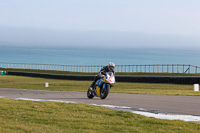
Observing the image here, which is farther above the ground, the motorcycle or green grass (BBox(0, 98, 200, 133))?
the motorcycle

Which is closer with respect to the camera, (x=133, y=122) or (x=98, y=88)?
(x=133, y=122)

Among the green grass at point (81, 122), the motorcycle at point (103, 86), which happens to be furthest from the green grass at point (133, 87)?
the green grass at point (81, 122)

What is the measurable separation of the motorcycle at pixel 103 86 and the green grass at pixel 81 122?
406 centimetres

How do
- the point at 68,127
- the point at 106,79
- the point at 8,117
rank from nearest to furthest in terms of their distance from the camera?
the point at 68,127 → the point at 8,117 → the point at 106,79

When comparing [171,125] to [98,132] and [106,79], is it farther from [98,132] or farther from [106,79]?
[106,79]

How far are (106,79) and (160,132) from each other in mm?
7857

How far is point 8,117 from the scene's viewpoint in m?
10.8

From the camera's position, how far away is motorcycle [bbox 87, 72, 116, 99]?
16422 millimetres

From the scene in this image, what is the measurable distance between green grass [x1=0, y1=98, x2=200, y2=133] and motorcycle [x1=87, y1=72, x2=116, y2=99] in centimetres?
406

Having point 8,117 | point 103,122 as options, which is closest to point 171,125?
point 103,122

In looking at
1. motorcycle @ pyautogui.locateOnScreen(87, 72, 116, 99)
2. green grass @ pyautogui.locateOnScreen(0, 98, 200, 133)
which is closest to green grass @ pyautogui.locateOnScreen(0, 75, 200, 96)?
motorcycle @ pyautogui.locateOnScreen(87, 72, 116, 99)

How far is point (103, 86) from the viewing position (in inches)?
682

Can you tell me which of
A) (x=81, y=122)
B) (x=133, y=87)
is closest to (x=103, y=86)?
(x=81, y=122)

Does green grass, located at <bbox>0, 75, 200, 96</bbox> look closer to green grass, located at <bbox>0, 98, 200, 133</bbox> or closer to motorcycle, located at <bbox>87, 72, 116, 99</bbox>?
motorcycle, located at <bbox>87, 72, 116, 99</bbox>
